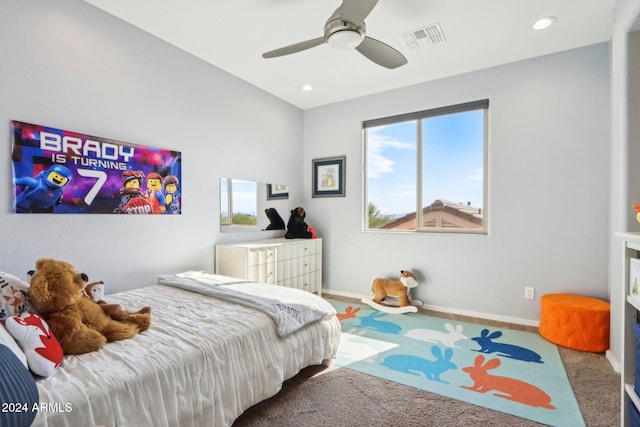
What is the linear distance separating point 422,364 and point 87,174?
9.36 feet

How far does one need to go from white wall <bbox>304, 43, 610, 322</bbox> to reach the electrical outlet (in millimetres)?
34

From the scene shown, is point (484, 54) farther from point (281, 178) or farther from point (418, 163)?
point (281, 178)

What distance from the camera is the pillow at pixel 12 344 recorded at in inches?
41.2

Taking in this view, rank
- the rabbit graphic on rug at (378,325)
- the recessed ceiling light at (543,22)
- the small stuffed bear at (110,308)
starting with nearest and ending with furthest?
1. the small stuffed bear at (110,308)
2. the recessed ceiling light at (543,22)
3. the rabbit graphic on rug at (378,325)

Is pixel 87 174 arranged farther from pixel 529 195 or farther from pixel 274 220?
pixel 529 195

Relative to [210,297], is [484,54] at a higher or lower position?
higher

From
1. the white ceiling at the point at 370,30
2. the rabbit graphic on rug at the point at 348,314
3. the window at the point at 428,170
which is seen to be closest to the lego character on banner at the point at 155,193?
the white ceiling at the point at 370,30

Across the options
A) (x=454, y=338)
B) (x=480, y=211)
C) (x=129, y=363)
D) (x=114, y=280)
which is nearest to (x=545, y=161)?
(x=480, y=211)

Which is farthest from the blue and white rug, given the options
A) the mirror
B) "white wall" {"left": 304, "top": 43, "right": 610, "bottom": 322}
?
the mirror

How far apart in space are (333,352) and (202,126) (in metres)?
2.46

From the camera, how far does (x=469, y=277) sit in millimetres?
3270

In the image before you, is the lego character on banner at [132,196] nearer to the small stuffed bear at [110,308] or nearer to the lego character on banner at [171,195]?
the lego character on banner at [171,195]

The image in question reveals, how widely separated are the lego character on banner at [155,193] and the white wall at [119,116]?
0.13 m

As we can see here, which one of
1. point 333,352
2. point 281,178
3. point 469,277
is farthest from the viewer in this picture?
point 281,178
